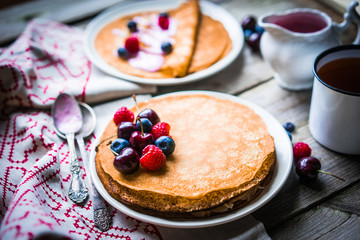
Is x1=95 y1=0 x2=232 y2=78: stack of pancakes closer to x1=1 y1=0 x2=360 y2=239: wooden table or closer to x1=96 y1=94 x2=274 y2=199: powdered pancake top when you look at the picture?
x1=1 y1=0 x2=360 y2=239: wooden table

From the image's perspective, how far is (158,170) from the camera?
1012 millimetres

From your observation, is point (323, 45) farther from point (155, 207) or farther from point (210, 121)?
point (155, 207)

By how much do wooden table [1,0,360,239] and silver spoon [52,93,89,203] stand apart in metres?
0.40

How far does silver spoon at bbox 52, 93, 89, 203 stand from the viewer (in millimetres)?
1074

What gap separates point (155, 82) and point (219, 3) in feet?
3.05

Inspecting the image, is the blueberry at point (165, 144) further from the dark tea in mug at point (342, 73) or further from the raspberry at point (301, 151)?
the dark tea in mug at point (342, 73)

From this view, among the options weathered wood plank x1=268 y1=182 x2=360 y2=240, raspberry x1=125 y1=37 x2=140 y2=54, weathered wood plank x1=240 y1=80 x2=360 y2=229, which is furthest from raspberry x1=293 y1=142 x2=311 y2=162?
raspberry x1=125 y1=37 x2=140 y2=54

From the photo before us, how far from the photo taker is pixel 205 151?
42.1 inches

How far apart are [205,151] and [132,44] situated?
0.80m

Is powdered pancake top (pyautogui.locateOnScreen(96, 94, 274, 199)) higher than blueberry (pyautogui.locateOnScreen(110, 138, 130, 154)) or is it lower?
lower

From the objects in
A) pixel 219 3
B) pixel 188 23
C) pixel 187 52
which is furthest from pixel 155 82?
pixel 219 3

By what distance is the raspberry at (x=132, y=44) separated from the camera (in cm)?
163

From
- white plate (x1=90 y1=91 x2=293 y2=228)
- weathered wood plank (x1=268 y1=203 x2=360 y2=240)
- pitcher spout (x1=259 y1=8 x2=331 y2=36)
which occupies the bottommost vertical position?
weathered wood plank (x1=268 y1=203 x2=360 y2=240)

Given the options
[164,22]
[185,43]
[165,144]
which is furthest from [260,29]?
[165,144]
